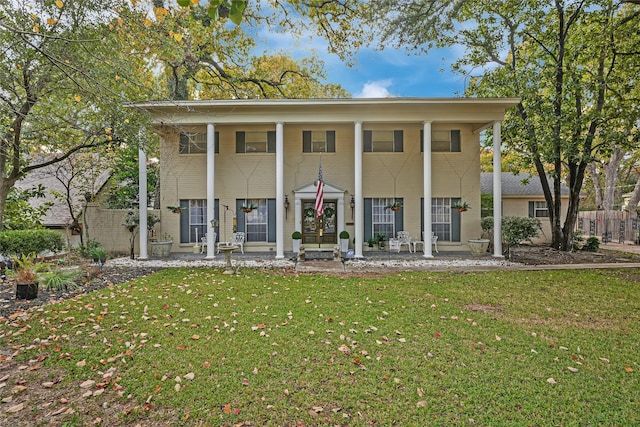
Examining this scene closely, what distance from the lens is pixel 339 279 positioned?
808cm

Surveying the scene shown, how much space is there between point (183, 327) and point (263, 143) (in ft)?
30.9

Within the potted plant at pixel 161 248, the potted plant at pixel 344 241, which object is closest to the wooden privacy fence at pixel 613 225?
the potted plant at pixel 344 241

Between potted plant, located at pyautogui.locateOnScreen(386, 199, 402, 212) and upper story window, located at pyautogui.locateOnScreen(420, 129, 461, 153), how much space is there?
2283 millimetres

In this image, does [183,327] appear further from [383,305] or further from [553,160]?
[553,160]

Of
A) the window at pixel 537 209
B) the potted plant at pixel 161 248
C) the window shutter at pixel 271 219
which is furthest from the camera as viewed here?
the window at pixel 537 209

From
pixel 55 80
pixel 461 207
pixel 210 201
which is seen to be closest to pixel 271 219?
pixel 210 201

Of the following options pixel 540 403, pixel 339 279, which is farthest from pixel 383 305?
pixel 540 403

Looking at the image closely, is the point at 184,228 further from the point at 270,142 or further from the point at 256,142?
the point at 270,142

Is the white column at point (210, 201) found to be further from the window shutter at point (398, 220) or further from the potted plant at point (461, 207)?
the potted plant at point (461, 207)

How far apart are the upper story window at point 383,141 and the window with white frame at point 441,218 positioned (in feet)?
8.64

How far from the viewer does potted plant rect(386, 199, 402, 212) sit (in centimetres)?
1257

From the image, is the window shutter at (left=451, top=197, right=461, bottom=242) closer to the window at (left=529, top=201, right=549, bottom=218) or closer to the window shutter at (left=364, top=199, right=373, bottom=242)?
the window shutter at (left=364, top=199, right=373, bottom=242)

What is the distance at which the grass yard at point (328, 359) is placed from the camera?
2.84m

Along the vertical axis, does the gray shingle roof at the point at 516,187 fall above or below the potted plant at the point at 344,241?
above
